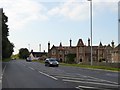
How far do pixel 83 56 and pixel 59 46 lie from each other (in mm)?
37929

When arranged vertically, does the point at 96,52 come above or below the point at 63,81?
above

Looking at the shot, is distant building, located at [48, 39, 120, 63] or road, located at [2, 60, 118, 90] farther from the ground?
distant building, located at [48, 39, 120, 63]

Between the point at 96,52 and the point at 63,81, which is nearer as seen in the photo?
the point at 63,81

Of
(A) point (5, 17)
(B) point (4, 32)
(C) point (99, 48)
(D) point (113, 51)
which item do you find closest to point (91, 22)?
(B) point (4, 32)

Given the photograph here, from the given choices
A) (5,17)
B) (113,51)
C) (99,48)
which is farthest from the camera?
(99,48)

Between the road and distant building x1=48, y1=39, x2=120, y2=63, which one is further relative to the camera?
distant building x1=48, y1=39, x2=120, y2=63

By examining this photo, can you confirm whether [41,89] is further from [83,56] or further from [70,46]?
[70,46]

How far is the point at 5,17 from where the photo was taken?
79375mm

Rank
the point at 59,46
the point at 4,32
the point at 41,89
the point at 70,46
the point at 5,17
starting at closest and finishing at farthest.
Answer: the point at 41,89 < the point at 4,32 < the point at 5,17 < the point at 70,46 < the point at 59,46

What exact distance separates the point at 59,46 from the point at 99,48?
101 feet

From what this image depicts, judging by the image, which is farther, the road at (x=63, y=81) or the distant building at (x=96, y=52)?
the distant building at (x=96, y=52)

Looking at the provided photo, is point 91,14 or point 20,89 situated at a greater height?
point 91,14

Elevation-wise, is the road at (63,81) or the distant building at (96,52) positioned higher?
the distant building at (96,52)

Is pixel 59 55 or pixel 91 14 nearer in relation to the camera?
pixel 91 14
